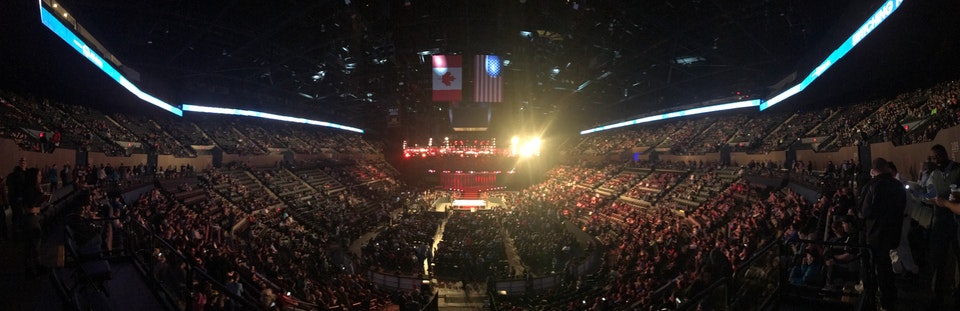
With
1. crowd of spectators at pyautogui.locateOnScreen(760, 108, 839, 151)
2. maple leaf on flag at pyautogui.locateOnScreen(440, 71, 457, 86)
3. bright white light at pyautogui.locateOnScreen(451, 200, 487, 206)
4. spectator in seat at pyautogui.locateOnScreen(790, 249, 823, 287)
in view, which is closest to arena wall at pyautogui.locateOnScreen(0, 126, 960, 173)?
crowd of spectators at pyautogui.locateOnScreen(760, 108, 839, 151)

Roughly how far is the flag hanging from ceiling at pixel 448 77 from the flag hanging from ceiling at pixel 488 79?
2.83 ft

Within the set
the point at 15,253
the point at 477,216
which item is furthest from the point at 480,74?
the point at 15,253

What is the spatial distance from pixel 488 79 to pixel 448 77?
203 cm

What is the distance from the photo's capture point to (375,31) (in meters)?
17.1

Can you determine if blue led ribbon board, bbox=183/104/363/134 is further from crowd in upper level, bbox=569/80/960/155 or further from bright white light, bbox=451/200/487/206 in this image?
crowd in upper level, bbox=569/80/960/155

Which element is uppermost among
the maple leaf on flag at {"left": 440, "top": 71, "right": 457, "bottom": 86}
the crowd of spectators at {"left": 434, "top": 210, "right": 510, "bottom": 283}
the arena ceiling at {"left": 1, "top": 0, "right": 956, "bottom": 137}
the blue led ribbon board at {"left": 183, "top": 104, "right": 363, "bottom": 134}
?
the arena ceiling at {"left": 1, "top": 0, "right": 956, "bottom": 137}

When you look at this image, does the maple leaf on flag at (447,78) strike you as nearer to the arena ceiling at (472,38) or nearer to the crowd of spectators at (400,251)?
the arena ceiling at (472,38)

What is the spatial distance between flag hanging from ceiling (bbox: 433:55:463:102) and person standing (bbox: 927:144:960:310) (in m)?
16.4

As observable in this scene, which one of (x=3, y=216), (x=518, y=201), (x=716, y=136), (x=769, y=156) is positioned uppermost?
(x=716, y=136)

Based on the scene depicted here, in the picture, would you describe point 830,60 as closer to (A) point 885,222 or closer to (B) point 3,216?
(A) point 885,222

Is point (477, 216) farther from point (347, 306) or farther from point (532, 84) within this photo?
point (347, 306)

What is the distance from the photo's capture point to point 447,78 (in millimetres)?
19625

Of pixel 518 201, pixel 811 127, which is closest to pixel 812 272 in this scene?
pixel 811 127

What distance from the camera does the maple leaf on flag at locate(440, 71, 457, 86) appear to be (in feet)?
64.3
